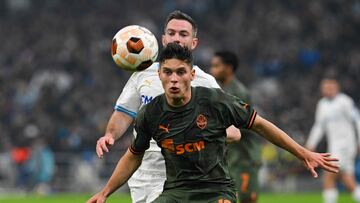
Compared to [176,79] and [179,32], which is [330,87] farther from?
[176,79]

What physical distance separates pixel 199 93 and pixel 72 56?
19.5m

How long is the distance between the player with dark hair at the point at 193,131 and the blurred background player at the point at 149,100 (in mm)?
669

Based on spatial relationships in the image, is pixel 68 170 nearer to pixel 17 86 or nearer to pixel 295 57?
pixel 17 86

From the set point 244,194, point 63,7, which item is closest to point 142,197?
point 244,194

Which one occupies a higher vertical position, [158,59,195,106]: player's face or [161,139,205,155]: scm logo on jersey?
[158,59,195,106]: player's face

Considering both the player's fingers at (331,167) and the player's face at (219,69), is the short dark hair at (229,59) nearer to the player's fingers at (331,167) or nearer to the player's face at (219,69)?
the player's face at (219,69)

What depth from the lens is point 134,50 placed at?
6.63 meters

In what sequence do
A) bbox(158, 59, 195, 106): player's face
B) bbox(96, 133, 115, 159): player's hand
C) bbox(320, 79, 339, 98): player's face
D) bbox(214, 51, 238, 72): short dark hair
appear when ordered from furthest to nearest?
bbox(320, 79, 339, 98): player's face < bbox(214, 51, 238, 72): short dark hair < bbox(96, 133, 115, 159): player's hand < bbox(158, 59, 195, 106): player's face

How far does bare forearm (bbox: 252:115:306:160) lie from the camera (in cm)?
593

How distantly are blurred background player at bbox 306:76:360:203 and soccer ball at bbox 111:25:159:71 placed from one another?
8.21 metres

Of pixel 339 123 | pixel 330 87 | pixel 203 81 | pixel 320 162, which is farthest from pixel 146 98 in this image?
pixel 339 123

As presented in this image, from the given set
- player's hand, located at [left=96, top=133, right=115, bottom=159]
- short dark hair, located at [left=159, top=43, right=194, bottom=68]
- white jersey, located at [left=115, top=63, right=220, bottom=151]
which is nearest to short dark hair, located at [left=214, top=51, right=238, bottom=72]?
white jersey, located at [left=115, top=63, right=220, bottom=151]

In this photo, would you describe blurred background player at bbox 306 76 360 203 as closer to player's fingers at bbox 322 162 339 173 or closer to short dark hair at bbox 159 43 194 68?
player's fingers at bbox 322 162 339 173

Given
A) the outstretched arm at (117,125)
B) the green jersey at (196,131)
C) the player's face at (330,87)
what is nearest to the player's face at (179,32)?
the outstretched arm at (117,125)
